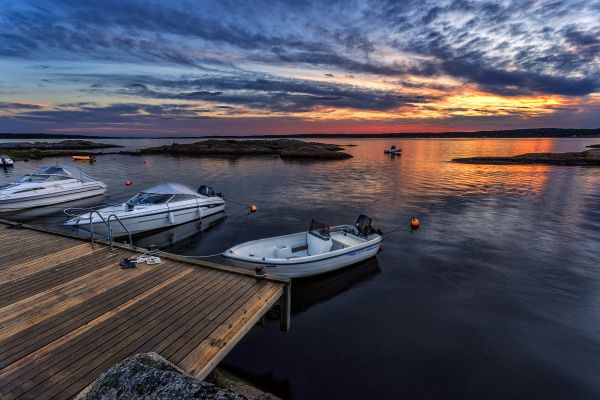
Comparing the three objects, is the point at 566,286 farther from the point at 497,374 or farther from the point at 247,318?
the point at 247,318

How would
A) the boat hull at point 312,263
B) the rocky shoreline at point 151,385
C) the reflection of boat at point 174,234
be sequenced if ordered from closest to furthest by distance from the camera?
the rocky shoreline at point 151,385, the boat hull at point 312,263, the reflection of boat at point 174,234

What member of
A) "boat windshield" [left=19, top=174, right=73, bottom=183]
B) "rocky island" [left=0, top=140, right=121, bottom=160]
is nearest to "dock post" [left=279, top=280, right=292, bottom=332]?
"boat windshield" [left=19, top=174, right=73, bottom=183]

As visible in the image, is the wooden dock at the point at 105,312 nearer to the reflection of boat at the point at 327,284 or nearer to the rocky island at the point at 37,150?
the reflection of boat at the point at 327,284

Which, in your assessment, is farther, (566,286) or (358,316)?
(566,286)

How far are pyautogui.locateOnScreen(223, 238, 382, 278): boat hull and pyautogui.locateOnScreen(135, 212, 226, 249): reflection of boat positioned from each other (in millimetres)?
7492

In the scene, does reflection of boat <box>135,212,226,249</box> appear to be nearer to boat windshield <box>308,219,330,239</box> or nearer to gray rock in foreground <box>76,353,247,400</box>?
boat windshield <box>308,219,330,239</box>

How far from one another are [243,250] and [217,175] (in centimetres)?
Result: 3661

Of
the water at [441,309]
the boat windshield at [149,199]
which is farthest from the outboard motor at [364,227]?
the boat windshield at [149,199]

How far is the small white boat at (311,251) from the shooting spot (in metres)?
12.6

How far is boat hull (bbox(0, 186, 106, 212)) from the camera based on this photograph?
22806 mm

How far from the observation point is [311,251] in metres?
14.7

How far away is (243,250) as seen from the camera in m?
13.5

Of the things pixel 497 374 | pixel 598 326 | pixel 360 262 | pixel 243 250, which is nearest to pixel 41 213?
pixel 243 250

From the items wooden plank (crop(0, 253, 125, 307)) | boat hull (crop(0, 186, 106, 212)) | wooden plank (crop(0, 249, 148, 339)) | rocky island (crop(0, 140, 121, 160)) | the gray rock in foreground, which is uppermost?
the gray rock in foreground
